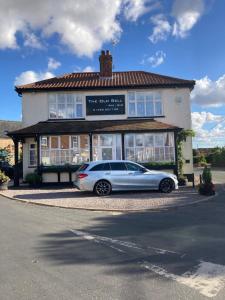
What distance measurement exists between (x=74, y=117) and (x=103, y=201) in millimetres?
11984

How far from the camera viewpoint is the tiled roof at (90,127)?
23.3 meters

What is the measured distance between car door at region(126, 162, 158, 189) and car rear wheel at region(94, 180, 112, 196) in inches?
42.3

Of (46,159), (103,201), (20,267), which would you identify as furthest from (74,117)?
(20,267)

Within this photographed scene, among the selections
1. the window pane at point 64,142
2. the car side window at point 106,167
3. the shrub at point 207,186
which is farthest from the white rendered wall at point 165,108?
the shrub at point 207,186

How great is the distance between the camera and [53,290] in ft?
16.5

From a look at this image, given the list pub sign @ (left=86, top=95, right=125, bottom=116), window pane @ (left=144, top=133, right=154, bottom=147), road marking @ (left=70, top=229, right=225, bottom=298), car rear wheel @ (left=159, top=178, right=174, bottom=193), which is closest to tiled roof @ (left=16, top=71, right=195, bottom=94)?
pub sign @ (left=86, top=95, right=125, bottom=116)

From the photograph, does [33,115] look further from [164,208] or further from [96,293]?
[96,293]

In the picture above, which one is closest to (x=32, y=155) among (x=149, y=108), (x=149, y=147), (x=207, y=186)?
(x=149, y=147)

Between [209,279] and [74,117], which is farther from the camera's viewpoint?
[74,117]

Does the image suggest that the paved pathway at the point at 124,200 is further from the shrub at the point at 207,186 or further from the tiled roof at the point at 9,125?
the tiled roof at the point at 9,125

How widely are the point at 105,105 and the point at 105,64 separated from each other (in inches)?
159

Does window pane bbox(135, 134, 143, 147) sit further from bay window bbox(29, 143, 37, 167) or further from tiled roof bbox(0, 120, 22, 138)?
tiled roof bbox(0, 120, 22, 138)

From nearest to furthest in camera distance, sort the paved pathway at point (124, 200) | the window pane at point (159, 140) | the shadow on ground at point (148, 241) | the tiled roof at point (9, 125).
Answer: the shadow on ground at point (148, 241), the paved pathway at point (124, 200), the window pane at point (159, 140), the tiled roof at point (9, 125)

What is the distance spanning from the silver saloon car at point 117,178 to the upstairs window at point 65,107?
9.20m
